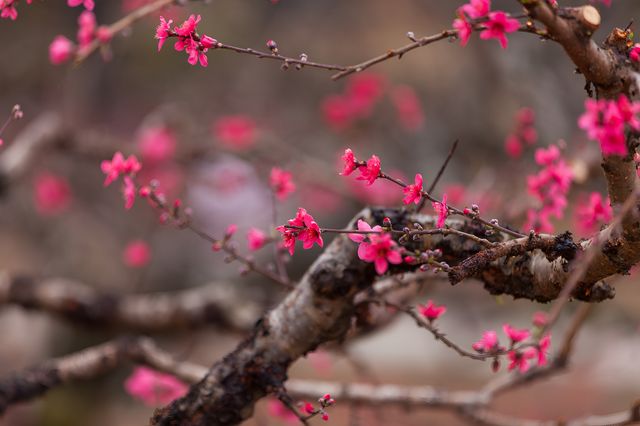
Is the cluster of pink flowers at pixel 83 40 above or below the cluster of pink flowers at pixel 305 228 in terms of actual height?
above

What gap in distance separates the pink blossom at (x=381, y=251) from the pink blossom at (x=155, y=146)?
350 centimetres

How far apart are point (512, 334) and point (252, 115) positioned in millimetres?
8431

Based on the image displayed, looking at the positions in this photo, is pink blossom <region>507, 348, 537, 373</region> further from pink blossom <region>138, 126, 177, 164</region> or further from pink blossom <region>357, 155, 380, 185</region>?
pink blossom <region>138, 126, 177, 164</region>

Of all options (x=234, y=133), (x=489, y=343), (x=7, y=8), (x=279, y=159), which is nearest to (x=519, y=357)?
(x=489, y=343)

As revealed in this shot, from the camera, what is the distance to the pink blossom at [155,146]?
15.5 ft

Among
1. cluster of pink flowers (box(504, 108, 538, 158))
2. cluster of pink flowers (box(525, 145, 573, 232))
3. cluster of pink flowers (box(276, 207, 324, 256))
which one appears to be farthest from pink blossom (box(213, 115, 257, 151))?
cluster of pink flowers (box(276, 207, 324, 256))

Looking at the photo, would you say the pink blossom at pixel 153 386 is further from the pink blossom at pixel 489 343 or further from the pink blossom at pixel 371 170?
the pink blossom at pixel 371 170

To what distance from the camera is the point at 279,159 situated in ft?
15.3

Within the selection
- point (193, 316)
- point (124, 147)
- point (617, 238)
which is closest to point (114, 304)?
point (193, 316)

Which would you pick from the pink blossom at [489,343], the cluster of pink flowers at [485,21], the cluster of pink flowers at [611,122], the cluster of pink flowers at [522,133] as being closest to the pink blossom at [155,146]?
the cluster of pink flowers at [522,133]

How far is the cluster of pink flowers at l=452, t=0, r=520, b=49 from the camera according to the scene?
1307mm

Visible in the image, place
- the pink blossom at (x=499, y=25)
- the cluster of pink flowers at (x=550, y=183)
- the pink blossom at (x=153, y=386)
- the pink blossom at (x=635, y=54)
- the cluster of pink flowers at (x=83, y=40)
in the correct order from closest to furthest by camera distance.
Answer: the pink blossom at (x=499, y=25) < the pink blossom at (x=635, y=54) < the cluster of pink flowers at (x=83, y=40) < the cluster of pink flowers at (x=550, y=183) < the pink blossom at (x=153, y=386)

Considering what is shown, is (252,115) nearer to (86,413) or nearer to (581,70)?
(86,413)

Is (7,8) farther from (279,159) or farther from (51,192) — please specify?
(51,192)
